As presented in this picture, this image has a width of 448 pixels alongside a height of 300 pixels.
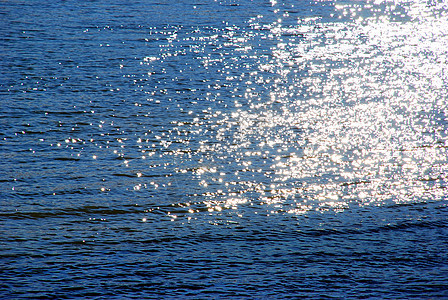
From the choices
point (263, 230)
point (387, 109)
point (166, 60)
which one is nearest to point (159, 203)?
point (263, 230)

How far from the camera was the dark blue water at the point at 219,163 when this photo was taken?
1.63 meters

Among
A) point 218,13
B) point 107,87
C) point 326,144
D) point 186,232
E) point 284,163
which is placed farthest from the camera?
point 218,13

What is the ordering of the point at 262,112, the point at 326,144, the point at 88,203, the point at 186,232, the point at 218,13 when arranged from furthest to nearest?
the point at 218,13 < the point at 262,112 < the point at 326,144 < the point at 88,203 < the point at 186,232

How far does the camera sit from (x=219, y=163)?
7.57 feet

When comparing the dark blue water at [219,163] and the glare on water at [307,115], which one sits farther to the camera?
the glare on water at [307,115]

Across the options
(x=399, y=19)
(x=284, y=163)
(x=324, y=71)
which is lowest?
(x=284, y=163)

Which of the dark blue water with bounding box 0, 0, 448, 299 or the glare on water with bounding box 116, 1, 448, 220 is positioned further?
the glare on water with bounding box 116, 1, 448, 220

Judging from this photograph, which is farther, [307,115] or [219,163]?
[307,115]

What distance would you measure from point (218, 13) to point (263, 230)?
3339 mm

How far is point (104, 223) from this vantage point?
185 cm

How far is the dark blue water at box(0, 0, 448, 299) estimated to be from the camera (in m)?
1.63

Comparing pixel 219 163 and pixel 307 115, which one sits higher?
pixel 307 115

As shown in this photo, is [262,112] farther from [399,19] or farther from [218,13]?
[399,19]

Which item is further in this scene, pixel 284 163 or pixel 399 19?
pixel 399 19
